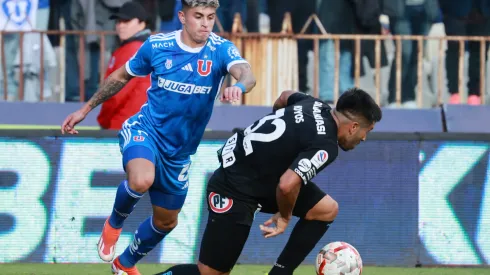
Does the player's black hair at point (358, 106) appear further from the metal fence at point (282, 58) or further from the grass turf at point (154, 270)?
the metal fence at point (282, 58)

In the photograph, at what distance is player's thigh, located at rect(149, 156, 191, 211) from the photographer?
8430 mm

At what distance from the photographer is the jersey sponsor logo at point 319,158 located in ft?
22.8

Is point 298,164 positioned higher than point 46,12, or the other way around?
point 298,164

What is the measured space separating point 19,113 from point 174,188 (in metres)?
4.98

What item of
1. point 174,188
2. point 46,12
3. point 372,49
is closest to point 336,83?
point 372,49

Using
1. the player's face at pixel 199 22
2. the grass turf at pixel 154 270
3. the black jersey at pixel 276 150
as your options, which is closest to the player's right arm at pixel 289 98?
the black jersey at pixel 276 150

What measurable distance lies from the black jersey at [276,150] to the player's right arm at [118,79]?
1244 mm

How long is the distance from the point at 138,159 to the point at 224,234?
1.12 metres

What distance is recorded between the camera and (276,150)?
721 cm

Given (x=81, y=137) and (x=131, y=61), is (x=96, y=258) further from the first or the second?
→ (x=131, y=61)

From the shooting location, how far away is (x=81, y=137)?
10.0 meters

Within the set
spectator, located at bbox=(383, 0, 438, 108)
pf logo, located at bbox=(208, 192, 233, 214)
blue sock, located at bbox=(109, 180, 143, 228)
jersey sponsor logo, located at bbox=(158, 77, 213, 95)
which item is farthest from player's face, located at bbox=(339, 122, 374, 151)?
spectator, located at bbox=(383, 0, 438, 108)

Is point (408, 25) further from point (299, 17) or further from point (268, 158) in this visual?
point (268, 158)

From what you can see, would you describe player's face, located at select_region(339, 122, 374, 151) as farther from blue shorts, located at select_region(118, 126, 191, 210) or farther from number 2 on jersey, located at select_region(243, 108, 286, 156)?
blue shorts, located at select_region(118, 126, 191, 210)
